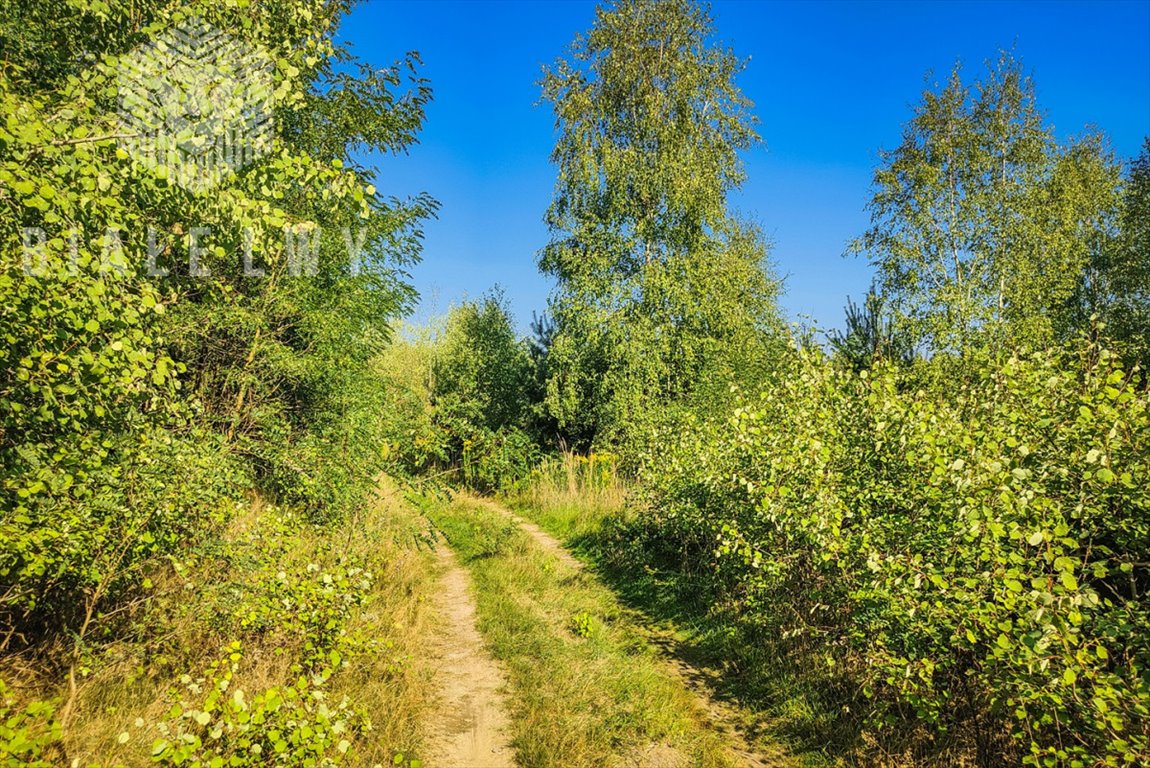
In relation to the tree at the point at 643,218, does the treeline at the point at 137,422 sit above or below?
Answer: below

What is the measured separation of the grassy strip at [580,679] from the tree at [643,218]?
27.6 ft

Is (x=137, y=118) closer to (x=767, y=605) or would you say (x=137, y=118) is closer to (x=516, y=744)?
(x=516, y=744)

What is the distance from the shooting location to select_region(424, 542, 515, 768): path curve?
15.7 ft

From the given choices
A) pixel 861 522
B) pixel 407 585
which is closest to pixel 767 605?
pixel 861 522

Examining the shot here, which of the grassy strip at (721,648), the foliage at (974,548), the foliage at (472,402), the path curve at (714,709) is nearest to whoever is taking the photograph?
the foliage at (974,548)

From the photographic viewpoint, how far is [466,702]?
223 inches

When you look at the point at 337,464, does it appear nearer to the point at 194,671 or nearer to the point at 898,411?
the point at 194,671

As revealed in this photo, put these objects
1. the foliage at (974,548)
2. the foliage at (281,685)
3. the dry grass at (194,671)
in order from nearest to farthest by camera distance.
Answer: the foliage at (974,548)
the foliage at (281,685)
the dry grass at (194,671)

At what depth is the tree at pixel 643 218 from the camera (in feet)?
56.3

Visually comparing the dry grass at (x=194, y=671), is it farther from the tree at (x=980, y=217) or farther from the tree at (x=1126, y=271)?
the tree at (x=1126, y=271)

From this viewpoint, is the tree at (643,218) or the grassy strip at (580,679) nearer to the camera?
the grassy strip at (580,679)

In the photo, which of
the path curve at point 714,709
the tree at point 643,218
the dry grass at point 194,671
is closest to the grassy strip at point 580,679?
the path curve at point 714,709

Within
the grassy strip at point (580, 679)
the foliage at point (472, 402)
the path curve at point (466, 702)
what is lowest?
the path curve at point (466, 702)

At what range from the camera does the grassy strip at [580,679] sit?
4.82 meters
